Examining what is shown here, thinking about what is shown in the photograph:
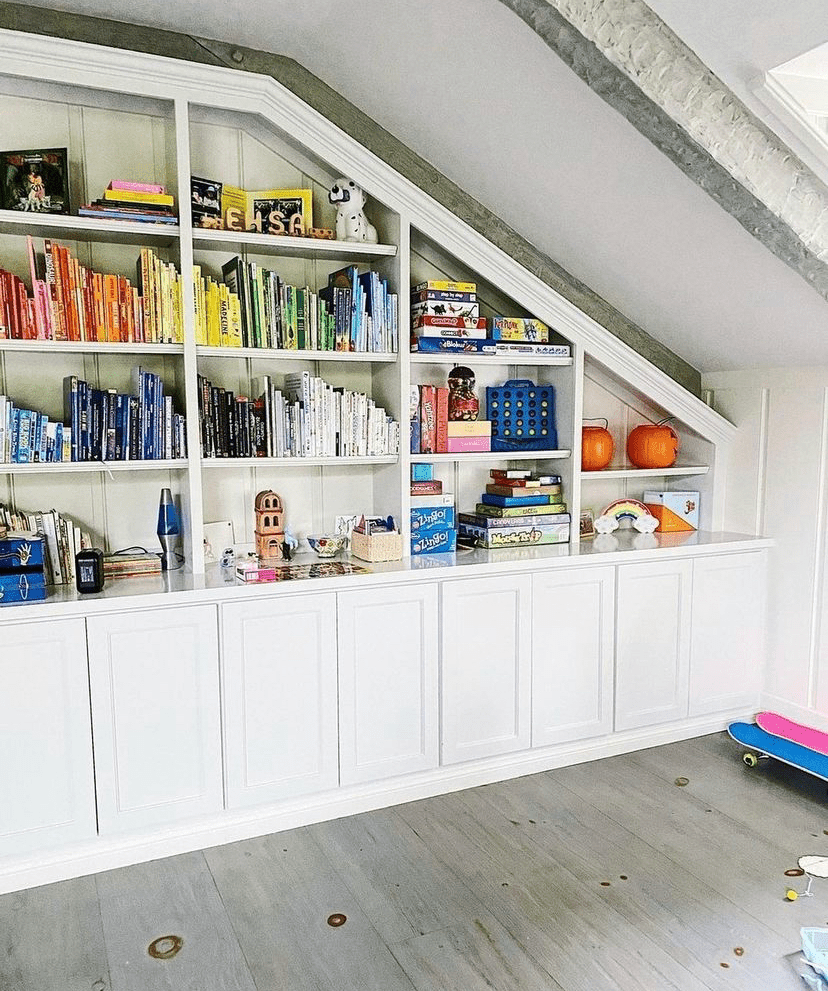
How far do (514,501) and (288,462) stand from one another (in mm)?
959

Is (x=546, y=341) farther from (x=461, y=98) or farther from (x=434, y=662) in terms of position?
(x=434, y=662)

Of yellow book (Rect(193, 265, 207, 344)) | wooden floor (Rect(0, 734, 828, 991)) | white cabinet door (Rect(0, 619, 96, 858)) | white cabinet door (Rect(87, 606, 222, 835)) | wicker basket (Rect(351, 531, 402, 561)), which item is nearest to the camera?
wooden floor (Rect(0, 734, 828, 991))

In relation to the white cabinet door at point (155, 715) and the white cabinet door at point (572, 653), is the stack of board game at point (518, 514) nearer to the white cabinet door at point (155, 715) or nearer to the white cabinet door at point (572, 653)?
the white cabinet door at point (572, 653)

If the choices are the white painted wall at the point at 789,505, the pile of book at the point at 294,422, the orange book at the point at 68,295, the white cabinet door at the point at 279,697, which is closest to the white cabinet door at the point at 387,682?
the white cabinet door at the point at 279,697

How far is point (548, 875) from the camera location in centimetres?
241

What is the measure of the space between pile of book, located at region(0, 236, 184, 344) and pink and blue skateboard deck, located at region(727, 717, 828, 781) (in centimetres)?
248

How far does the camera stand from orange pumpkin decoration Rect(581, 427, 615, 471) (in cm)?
347

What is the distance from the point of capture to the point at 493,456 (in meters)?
3.21

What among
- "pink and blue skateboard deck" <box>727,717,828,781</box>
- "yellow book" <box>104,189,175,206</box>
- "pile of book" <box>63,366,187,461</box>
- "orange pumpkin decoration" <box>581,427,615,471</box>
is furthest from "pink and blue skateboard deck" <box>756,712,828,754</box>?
"yellow book" <box>104,189,175,206</box>

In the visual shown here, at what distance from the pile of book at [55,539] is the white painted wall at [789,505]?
2.67 metres

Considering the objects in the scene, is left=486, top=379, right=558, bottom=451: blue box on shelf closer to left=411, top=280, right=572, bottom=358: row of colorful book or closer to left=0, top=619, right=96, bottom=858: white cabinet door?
left=411, top=280, right=572, bottom=358: row of colorful book

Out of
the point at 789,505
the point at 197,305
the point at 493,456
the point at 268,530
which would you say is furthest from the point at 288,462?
the point at 789,505

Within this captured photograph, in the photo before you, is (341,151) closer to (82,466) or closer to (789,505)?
(82,466)

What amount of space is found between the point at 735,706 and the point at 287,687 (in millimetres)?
1957
